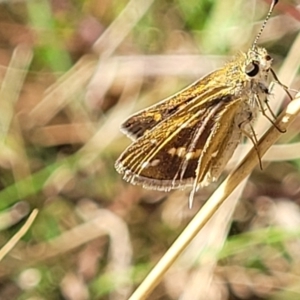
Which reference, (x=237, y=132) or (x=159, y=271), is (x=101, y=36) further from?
(x=159, y=271)

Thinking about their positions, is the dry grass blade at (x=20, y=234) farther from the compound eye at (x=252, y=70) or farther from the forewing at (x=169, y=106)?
the compound eye at (x=252, y=70)

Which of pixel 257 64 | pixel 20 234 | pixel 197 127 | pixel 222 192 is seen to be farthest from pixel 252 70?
pixel 20 234

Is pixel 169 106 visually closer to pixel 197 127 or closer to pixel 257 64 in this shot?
pixel 197 127

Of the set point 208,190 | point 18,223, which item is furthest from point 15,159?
point 208,190

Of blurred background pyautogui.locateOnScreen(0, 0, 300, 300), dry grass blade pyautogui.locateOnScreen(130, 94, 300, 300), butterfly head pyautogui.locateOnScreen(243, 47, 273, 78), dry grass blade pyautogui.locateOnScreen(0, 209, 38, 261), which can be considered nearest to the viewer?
dry grass blade pyautogui.locateOnScreen(130, 94, 300, 300)

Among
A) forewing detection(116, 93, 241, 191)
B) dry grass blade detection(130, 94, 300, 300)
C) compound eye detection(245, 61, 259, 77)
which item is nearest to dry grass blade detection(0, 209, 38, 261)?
forewing detection(116, 93, 241, 191)

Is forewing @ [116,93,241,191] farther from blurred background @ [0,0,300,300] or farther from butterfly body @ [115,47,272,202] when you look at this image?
blurred background @ [0,0,300,300]
